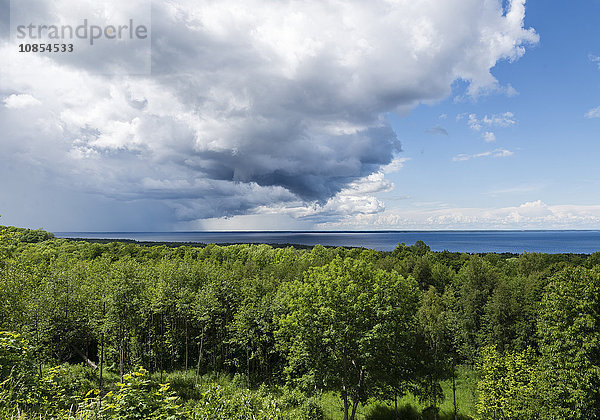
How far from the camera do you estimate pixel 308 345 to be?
25094 mm

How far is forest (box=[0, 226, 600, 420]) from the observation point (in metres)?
18.1

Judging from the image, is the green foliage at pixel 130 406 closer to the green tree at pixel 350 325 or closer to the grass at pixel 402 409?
the green tree at pixel 350 325

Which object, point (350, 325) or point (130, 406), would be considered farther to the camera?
point (350, 325)

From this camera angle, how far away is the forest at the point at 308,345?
18.1m

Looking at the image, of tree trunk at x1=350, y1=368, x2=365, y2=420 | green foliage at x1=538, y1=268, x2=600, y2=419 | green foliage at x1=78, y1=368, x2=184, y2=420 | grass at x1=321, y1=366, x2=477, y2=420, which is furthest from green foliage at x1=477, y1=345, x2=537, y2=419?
green foliage at x1=78, y1=368, x2=184, y2=420

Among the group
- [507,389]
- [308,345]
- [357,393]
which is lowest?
[357,393]

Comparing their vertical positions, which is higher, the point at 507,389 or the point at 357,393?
the point at 507,389

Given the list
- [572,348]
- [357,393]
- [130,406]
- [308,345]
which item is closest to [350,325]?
[308,345]

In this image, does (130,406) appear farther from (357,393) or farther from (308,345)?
(357,393)

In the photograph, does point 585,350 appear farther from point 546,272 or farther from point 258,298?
point 546,272

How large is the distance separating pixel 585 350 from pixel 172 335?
41.5m

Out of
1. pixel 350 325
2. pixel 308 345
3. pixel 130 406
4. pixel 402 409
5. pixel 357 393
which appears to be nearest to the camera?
pixel 130 406

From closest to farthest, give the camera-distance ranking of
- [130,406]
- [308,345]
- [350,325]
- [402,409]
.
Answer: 1. [130,406]
2. [350,325]
3. [308,345]
4. [402,409]

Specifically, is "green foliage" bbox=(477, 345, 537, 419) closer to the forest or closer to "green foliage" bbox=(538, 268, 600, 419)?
the forest
